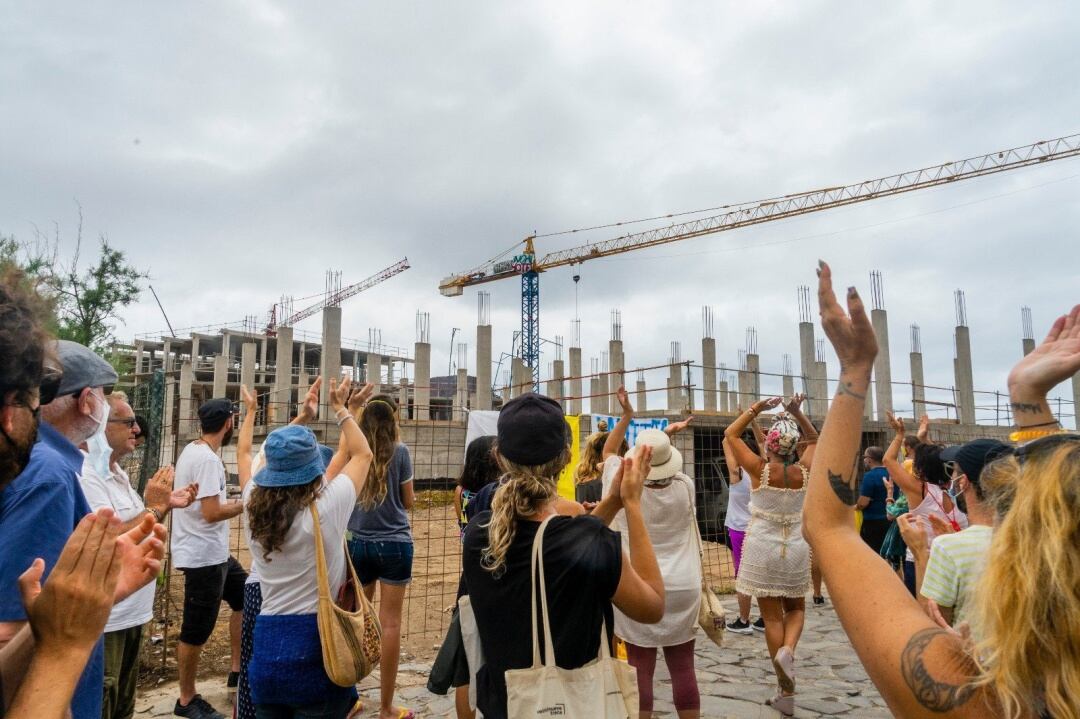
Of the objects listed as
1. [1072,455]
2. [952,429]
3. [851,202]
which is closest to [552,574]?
[1072,455]

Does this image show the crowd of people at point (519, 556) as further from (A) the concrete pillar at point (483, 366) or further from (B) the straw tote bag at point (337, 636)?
(A) the concrete pillar at point (483, 366)

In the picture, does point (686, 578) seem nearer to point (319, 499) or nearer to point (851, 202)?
point (319, 499)

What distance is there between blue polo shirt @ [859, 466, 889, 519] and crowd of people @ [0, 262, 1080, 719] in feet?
7.71

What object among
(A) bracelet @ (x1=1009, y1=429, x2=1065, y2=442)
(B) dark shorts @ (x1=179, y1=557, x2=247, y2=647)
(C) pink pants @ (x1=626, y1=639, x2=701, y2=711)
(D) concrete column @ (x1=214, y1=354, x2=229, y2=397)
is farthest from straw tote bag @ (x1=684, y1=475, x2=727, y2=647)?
(D) concrete column @ (x1=214, y1=354, x2=229, y2=397)

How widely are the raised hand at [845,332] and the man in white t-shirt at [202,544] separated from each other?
382 cm

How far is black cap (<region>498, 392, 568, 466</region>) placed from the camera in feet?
7.47

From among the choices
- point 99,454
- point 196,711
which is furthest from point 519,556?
point 196,711

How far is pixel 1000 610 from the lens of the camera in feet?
3.48

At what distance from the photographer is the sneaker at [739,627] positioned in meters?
6.64

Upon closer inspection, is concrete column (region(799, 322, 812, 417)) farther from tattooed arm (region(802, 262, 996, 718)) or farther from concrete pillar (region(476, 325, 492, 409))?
tattooed arm (region(802, 262, 996, 718))

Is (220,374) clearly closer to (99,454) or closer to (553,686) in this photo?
(99,454)

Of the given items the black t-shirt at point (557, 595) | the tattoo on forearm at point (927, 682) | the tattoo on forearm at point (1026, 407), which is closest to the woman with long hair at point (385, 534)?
the black t-shirt at point (557, 595)

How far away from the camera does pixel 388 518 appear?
4.36m

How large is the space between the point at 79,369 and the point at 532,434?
1493 mm
